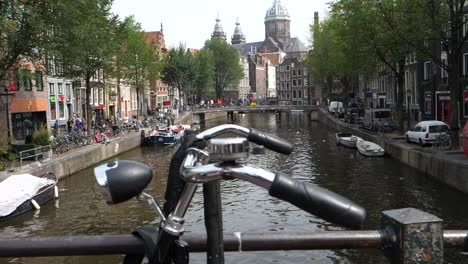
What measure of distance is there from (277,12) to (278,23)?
388 centimetres

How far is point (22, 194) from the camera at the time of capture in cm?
1883

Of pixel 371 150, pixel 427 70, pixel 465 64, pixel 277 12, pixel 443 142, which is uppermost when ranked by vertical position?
pixel 277 12

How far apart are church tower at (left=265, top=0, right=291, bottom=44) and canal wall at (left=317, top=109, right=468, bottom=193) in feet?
519

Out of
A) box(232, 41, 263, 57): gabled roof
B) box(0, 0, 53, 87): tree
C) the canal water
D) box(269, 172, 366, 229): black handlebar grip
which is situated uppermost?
box(232, 41, 263, 57): gabled roof

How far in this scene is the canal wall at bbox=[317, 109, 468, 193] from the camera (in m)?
20.2

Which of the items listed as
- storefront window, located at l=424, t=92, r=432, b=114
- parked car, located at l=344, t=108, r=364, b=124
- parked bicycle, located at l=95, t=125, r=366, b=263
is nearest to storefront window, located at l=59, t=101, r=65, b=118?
parked car, located at l=344, t=108, r=364, b=124

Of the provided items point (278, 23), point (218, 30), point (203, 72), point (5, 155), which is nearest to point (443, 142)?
point (5, 155)

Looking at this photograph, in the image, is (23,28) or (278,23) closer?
(23,28)

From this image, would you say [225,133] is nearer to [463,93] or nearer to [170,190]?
[170,190]

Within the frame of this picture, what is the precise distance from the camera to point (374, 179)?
80.3 feet

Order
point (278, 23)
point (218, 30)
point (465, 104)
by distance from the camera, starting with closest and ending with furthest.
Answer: point (465, 104) < point (218, 30) < point (278, 23)

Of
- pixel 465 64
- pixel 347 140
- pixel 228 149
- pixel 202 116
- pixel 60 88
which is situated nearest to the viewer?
pixel 228 149

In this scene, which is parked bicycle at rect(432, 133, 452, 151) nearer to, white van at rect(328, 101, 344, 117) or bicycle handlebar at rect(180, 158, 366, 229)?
bicycle handlebar at rect(180, 158, 366, 229)

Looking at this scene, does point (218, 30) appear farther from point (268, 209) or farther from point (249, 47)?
point (268, 209)
